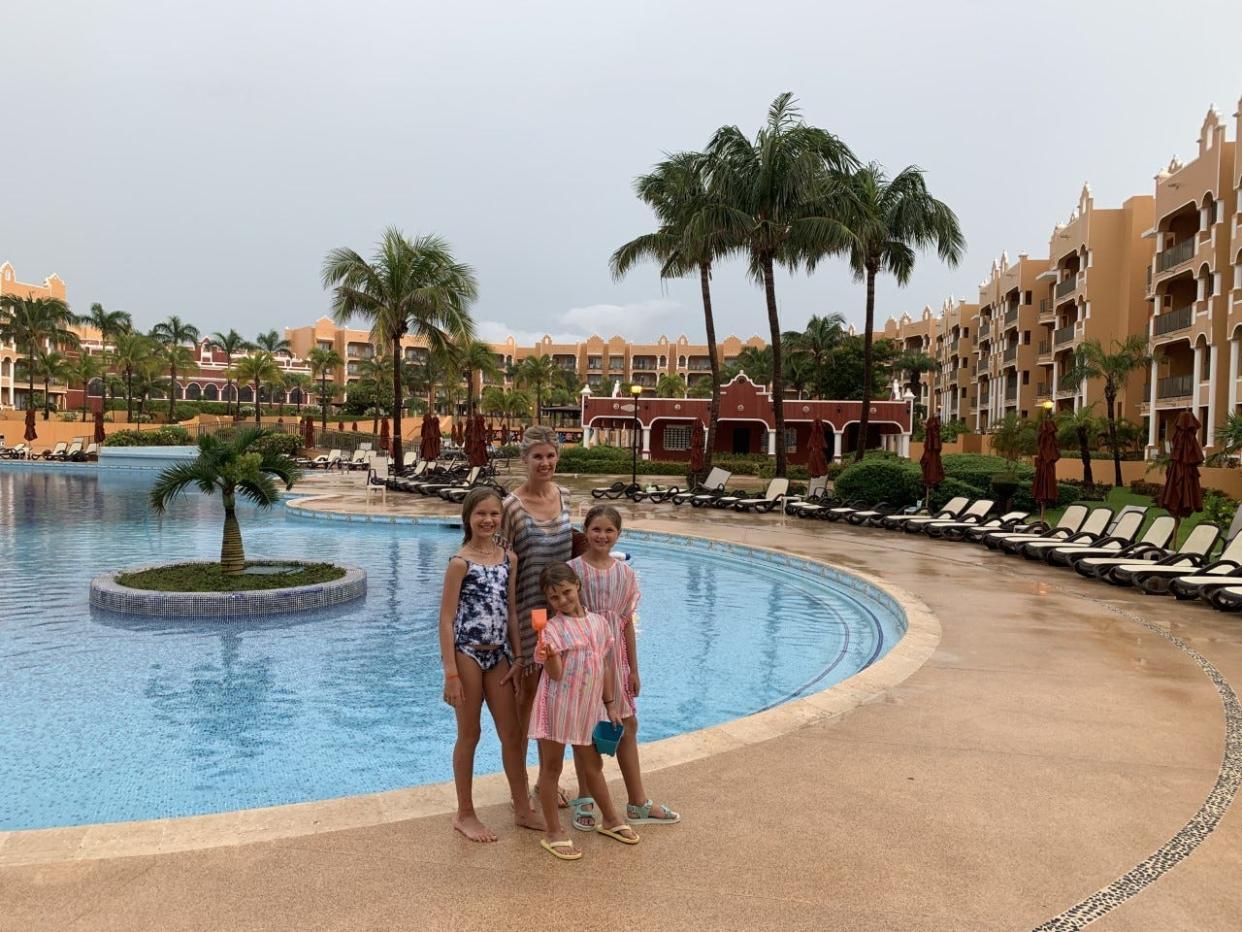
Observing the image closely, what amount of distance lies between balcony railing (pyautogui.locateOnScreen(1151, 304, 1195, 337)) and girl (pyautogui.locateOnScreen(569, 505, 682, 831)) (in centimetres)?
3584

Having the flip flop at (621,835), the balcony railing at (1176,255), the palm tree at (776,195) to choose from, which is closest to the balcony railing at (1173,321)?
the balcony railing at (1176,255)

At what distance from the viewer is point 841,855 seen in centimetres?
362

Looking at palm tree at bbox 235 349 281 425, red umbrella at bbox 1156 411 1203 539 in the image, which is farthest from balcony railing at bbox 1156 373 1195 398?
palm tree at bbox 235 349 281 425

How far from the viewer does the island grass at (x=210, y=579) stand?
32.4ft

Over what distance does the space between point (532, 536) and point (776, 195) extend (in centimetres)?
2304

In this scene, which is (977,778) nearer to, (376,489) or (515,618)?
(515,618)

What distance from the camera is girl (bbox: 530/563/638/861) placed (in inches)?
136

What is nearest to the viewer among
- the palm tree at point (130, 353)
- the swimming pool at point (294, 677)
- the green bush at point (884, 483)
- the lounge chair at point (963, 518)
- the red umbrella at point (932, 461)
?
the swimming pool at point (294, 677)

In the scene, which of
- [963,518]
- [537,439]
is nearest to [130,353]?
[963,518]

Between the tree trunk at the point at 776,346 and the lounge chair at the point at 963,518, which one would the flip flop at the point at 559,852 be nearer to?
the lounge chair at the point at 963,518

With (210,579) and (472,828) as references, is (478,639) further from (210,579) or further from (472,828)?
(210,579)

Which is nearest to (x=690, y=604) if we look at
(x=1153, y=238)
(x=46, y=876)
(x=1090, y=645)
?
(x=1090, y=645)

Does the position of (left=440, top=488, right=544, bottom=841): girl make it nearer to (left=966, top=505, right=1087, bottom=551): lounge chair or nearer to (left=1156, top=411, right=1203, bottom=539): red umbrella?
(left=1156, top=411, right=1203, bottom=539): red umbrella

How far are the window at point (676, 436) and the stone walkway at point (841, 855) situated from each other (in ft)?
133
